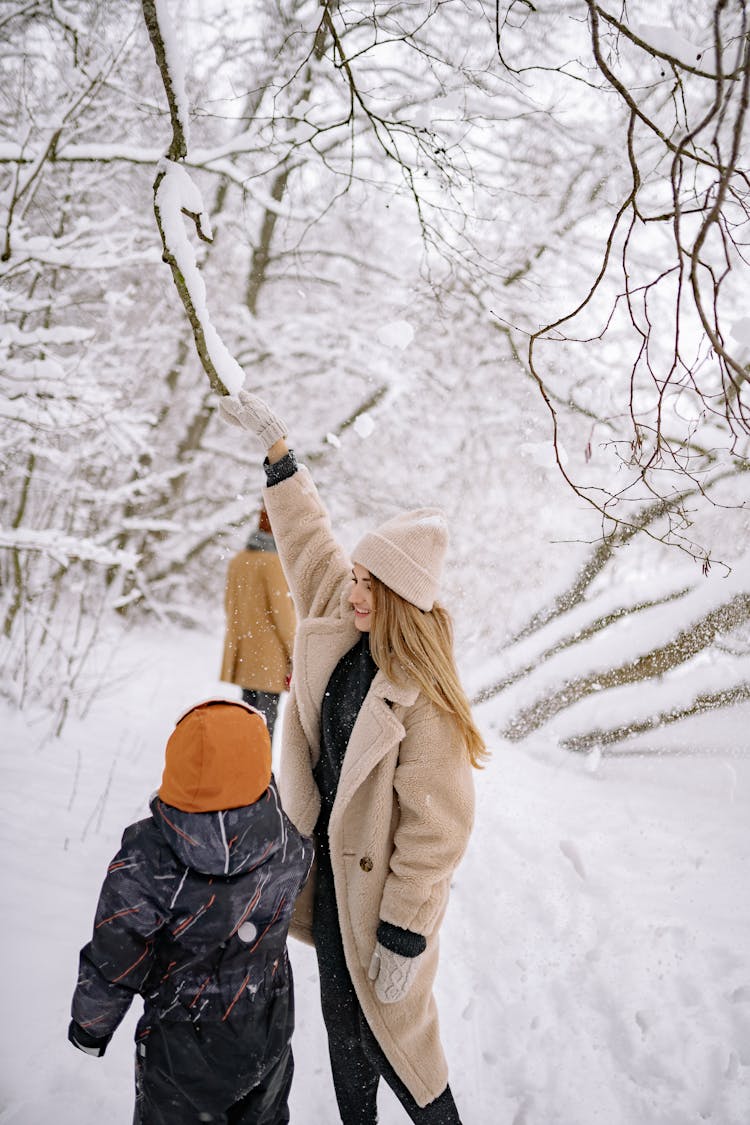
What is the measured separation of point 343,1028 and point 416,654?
1099 mm

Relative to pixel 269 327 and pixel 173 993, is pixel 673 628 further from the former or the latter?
pixel 269 327

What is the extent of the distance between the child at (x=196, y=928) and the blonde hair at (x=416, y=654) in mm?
465

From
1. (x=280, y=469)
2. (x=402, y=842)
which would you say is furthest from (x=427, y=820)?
(x=280, y=469)

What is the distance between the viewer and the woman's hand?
7.14ft

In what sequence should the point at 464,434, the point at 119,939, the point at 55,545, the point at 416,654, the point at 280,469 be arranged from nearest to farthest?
1. the point at 119,939
2. the point at 416,654
3. the point at 280,469
4. the point at 55,545
5. the point at 464,434

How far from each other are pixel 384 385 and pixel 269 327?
151 cm

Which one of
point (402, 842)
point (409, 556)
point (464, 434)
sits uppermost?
point (464, 434)

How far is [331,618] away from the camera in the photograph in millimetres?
2002

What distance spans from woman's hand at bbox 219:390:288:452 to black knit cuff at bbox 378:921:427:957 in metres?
1.47

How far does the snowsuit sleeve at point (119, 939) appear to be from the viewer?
1.35m

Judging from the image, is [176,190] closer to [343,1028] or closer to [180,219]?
[180,219]

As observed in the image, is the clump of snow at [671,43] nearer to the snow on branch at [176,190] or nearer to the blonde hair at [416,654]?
the snow on branch at [176,190]

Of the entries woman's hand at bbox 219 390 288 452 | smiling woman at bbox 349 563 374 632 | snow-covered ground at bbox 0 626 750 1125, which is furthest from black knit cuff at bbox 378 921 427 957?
woman's hand at bbox 219 390 288 452

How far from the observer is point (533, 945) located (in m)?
2.97
